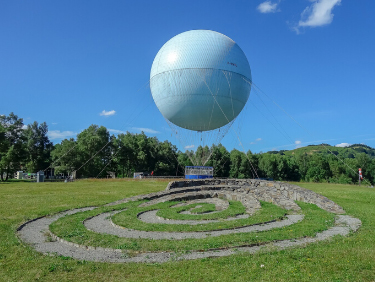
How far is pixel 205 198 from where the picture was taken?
24.3m

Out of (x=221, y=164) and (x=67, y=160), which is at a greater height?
(x=67, y=160)

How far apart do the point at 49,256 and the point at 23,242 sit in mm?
2378

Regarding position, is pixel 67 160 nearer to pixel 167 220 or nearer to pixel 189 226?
pixel 167 220

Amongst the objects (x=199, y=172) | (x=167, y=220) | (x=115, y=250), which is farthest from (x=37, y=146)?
(x=115, y=250)

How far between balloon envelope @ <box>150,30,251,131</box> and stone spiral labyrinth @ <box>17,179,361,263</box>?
11.6 metres

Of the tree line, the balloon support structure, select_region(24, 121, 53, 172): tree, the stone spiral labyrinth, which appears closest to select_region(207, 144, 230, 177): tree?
the tree line

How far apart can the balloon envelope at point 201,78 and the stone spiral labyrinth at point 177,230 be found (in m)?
11.6

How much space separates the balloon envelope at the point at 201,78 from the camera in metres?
27.9

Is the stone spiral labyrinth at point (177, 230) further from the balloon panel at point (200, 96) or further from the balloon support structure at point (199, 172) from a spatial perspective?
the balloon support structure at point (199, 172)

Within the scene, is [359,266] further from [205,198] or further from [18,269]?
[205,198]

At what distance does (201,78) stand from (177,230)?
18.5 metres

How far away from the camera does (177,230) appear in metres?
12.3

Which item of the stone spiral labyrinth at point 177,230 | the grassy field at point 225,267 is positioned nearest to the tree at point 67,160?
the stone spiral labyrinth at point 177,230

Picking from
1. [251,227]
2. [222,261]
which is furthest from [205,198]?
[222,261]
